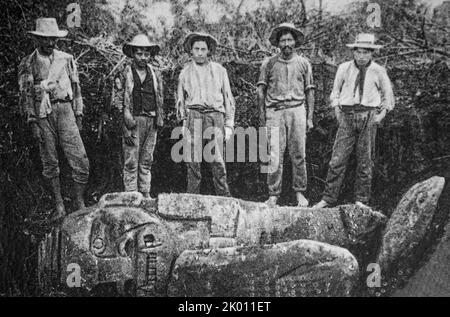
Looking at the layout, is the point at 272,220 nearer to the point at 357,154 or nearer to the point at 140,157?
the point at 357,154

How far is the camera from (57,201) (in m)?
8.42

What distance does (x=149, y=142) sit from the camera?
8.50 meters

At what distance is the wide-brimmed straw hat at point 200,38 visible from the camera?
862cm

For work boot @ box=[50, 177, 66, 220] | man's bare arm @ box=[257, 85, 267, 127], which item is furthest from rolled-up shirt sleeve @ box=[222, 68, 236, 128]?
work boot @ box=[50, 177, 66, 220]

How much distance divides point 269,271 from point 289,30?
2.67 m

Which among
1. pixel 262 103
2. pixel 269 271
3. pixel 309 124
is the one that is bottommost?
pixel 269 271

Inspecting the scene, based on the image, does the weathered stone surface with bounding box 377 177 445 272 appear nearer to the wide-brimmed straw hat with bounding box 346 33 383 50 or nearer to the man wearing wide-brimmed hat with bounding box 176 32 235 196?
the wide-brimmed straw hat with bounding box 346 33 383 50

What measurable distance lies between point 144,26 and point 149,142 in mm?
1331

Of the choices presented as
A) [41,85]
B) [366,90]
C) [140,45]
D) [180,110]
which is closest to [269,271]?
[180,110]

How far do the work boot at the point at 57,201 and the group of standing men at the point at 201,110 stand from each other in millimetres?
11

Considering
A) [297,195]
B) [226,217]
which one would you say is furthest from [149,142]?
[297,195]

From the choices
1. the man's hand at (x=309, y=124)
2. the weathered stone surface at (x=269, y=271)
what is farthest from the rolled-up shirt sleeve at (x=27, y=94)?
the man's hand at (x=309, y=124)

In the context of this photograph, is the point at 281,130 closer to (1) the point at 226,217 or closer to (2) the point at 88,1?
(1) the point at 226,217

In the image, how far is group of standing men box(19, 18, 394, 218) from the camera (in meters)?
8.45
